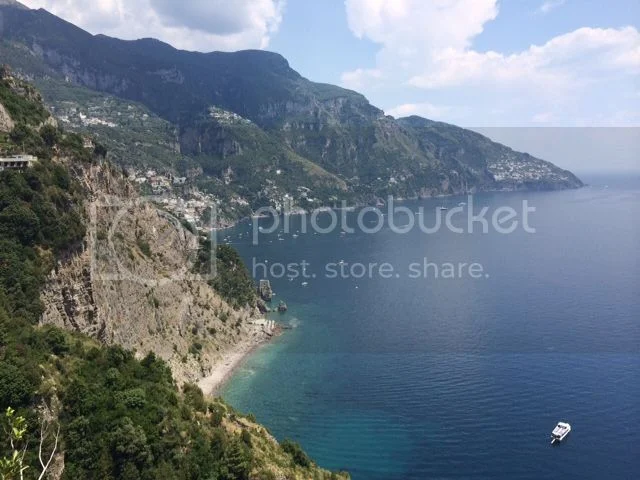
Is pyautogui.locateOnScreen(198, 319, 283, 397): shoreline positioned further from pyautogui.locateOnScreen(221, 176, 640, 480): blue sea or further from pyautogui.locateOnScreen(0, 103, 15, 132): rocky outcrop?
pyautogui.locateOnScreen(0, 103, 15, 132): rocky outcrop

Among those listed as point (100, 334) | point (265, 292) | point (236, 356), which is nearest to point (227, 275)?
point (265, 292)

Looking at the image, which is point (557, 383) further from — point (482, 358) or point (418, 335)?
point (418, 335)

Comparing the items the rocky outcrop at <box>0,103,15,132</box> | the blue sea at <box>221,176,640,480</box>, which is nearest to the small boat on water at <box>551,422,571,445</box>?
the blue sea at <box>221,176,640,480</box>

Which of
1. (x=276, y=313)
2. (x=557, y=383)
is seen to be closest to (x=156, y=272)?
(x=276, y=313)

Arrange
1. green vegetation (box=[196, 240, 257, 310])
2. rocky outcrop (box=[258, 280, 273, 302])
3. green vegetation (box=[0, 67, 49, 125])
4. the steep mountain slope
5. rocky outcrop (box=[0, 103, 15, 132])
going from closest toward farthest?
the steep mountain slope
rocky outcrop (box=[0, 103, 15, 132])
green vegetation (box=[0, 67, 49, 125])
green vegetation (box=[196, 240, 257, 310])
rocky outcrop (box=[258, 280, 273, 302])

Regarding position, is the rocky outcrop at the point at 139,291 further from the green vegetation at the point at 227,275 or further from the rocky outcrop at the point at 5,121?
the rocky outcrop at the point at 5,121

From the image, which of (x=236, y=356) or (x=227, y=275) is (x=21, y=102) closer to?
(x=227, y=275)

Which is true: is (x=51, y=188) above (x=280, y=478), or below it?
above
